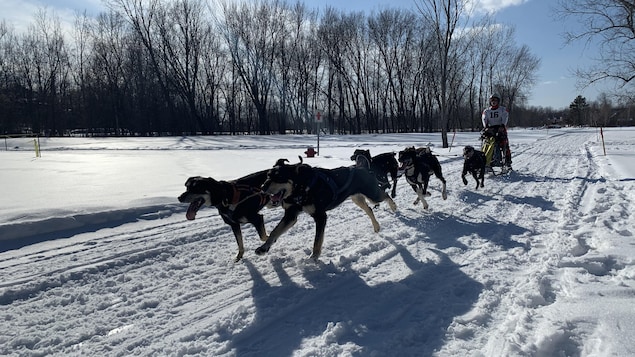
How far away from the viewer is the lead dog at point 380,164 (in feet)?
22.4

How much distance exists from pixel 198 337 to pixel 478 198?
21.4 ft

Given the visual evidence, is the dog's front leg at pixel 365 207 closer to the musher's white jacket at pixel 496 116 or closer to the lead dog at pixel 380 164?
the lead dog at pixel 380 164

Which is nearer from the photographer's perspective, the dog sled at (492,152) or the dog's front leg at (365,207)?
the dog's front leg at (365,207)

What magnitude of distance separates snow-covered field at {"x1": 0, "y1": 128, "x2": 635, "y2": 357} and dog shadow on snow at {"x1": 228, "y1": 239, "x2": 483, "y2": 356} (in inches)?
0.6

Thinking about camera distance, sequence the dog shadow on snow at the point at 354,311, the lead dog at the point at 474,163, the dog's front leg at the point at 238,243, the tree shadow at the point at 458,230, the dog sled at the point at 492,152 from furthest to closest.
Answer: the dog sled at the point at 492,152
the lead dog at the point at 474,163
the tree shadow at the point at 458,230
the dog's front leg at the point at 238,243
the dog shadow on snow at the point at 354,311

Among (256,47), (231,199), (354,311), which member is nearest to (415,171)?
(231,199)

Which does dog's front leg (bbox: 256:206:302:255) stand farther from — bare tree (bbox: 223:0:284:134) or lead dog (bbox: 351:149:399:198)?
bare tree (bbox: 223:0:284:134)

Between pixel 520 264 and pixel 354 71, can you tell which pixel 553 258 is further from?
pixel 354 71

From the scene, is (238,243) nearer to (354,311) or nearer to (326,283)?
(326,283)

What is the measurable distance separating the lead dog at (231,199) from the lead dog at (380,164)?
2.50m

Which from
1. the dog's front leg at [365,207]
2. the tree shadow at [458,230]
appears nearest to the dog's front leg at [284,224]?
the dog's front leg at [365,207]

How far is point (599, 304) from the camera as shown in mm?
2930

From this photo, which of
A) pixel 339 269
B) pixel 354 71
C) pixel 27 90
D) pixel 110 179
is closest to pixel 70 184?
pixel 110 179

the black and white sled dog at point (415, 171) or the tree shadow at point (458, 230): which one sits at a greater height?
the black and white sled dog at point (415, 171)
